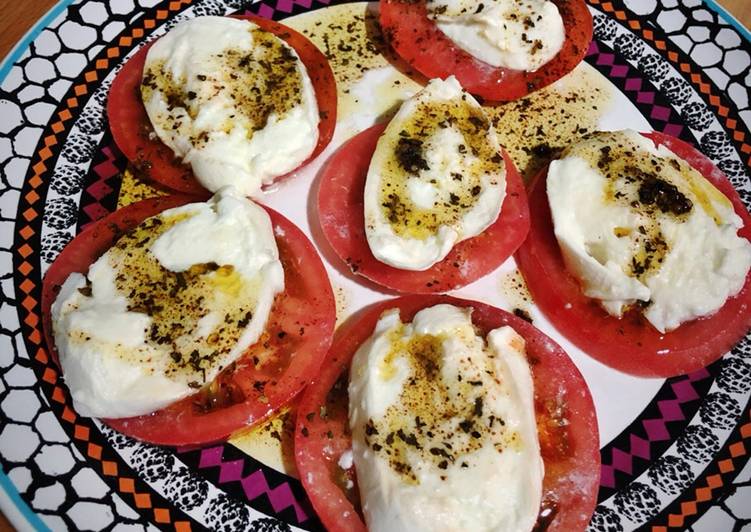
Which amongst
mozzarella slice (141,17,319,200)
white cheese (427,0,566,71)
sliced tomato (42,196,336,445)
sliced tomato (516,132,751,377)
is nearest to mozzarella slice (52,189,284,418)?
sliced tomato (42,196,336,445)

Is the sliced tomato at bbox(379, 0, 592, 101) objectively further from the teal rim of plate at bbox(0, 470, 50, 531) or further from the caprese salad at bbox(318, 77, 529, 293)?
the teal rim of plate at bbox(0, 470, 50, 531)

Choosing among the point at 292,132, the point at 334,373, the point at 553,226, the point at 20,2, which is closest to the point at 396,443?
the point at 334,373

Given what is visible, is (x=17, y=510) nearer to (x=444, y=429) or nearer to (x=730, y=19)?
(x=444, y=429)

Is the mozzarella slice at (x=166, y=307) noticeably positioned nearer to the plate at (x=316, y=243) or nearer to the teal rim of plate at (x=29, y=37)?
the plate at (x=316, y=243)

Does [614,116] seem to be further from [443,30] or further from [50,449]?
[50,449]

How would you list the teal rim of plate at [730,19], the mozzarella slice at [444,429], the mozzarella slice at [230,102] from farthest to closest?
1. the teal rim of plate at [730,19]
2. the mozzarella slice at [230,102]
3. the mozzarella slice at [444,429]

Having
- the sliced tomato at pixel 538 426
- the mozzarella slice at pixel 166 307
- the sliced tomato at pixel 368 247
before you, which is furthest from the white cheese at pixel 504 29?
the mozzarella slice at pixel 166 307

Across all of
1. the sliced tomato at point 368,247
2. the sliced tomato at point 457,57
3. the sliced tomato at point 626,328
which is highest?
the sliced tomato at point 457,57
